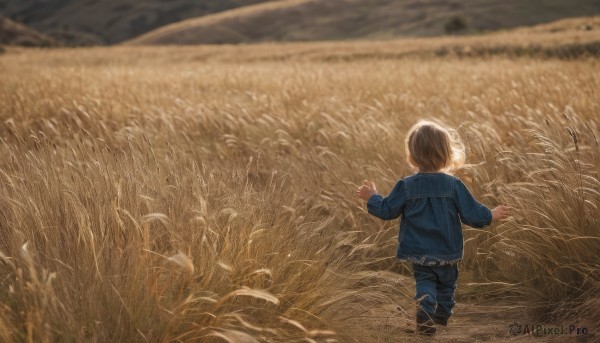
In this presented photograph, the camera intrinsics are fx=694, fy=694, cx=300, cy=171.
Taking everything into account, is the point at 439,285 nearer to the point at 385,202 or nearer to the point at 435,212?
the point at 435,212

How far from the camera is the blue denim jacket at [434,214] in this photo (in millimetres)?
3586

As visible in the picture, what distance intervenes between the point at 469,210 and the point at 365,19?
7237cm

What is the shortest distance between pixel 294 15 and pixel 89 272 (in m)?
80.4

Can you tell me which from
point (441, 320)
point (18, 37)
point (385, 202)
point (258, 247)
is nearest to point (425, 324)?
point (441, 320)

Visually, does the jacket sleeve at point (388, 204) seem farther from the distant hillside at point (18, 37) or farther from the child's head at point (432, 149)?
the distant hillside at point (18, 37)

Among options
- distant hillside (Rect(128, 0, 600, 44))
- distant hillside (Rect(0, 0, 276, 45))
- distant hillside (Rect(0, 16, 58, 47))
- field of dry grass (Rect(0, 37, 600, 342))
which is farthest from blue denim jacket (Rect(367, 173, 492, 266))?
distant hillside (Rect(0, 0, 276, 45))

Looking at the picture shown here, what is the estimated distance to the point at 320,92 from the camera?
10.7 metres

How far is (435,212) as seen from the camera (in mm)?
3611

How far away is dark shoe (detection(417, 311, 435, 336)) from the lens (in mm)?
3301

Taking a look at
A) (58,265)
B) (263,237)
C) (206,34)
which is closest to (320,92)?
(263,237)

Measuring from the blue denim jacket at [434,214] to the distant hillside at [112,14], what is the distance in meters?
122

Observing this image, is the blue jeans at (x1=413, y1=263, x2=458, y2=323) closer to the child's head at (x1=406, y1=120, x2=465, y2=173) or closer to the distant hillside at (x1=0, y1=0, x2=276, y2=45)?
the child's head at (x1=406, y1=120, x2=465, y2=173)

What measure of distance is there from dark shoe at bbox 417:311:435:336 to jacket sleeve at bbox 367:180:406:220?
1.84 ft

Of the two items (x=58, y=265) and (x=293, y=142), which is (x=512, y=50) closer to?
(x=293, y=142)
